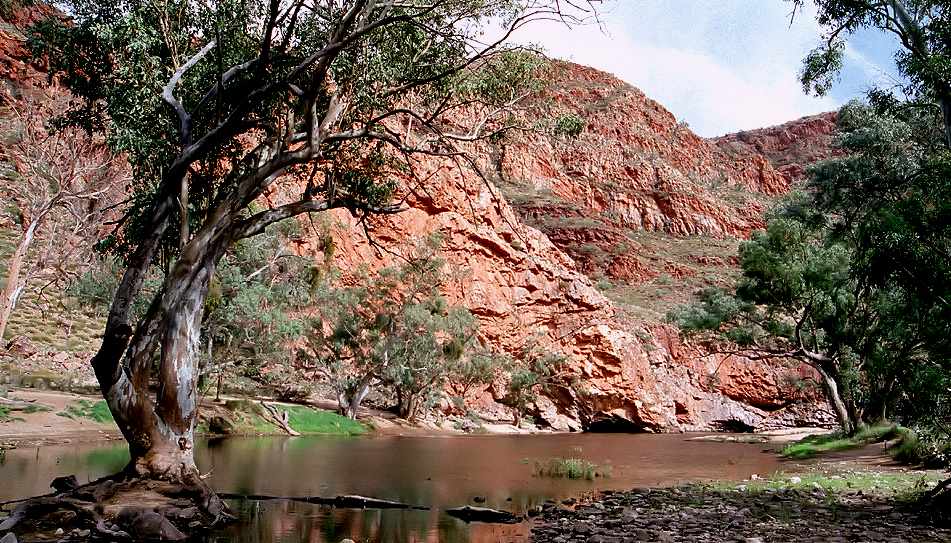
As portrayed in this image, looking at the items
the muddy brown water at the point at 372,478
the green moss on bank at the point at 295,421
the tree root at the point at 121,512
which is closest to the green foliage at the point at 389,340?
the green moss on bank at the point at 295,421

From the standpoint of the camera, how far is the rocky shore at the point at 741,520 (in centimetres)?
720

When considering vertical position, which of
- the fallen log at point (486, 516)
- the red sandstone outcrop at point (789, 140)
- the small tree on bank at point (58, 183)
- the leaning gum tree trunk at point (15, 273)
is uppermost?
the red sandstone outcrop at point (789, 140)

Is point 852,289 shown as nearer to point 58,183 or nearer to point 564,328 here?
point 58,183

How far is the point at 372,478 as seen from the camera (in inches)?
581

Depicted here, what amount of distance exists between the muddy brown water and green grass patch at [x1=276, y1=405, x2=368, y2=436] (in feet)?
21.5

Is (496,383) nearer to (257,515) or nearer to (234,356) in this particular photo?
(234,356)

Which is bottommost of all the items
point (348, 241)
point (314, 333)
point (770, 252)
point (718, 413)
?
point (718, 413)

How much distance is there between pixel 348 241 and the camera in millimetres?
53156

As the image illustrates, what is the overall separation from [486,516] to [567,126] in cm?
784

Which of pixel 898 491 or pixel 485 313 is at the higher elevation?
pixel 485 313

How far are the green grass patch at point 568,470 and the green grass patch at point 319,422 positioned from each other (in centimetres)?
1775

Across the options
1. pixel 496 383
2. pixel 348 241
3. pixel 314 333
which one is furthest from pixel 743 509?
pixel 348 241

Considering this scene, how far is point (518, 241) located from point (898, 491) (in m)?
46.6

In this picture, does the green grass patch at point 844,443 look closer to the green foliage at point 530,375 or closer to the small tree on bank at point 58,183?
the small tree on bank at point 58,183
